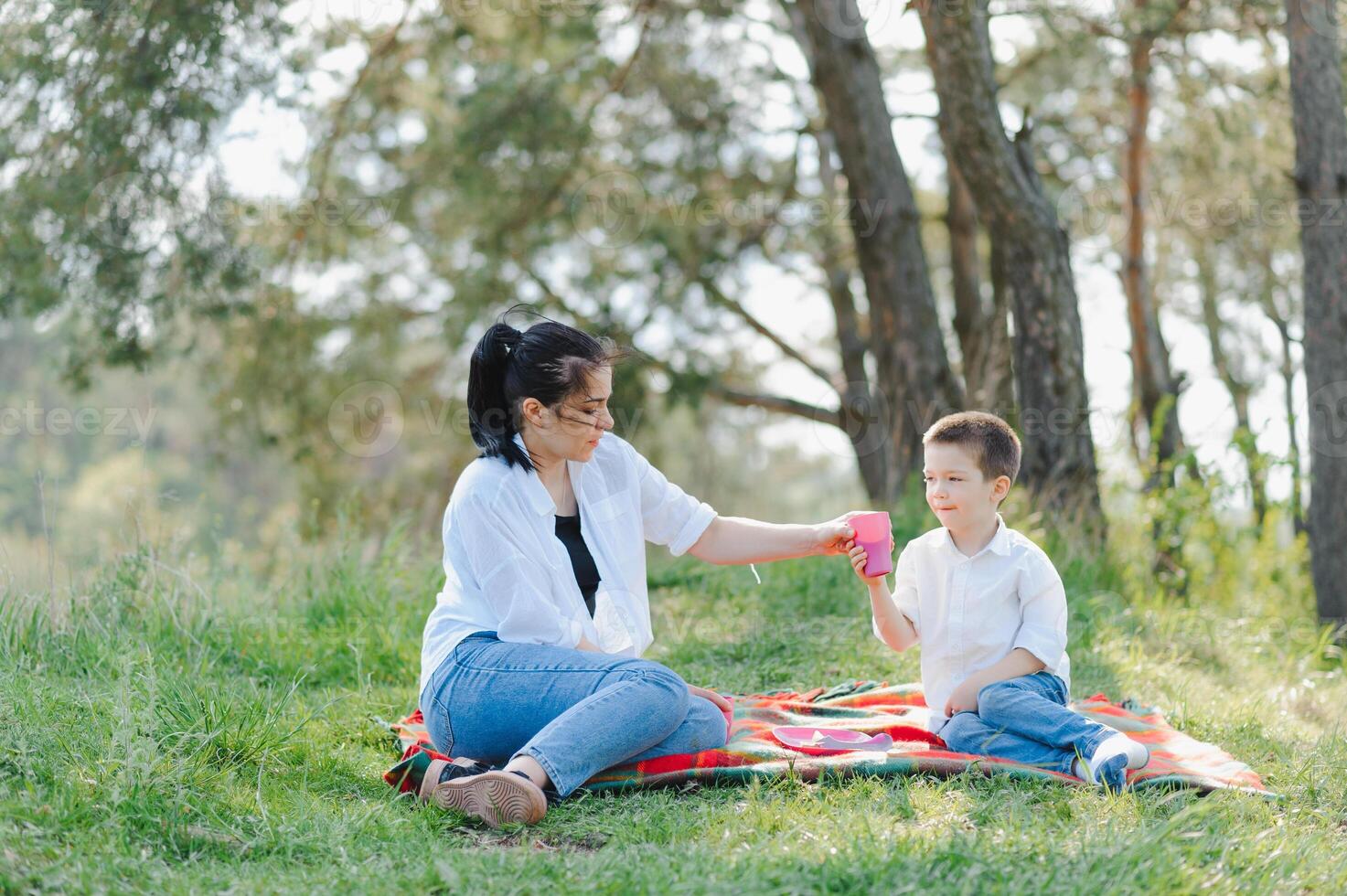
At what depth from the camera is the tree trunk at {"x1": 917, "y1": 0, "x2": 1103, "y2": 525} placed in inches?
253

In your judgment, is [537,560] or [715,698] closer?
[537,560]

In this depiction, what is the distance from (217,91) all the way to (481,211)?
285 cm

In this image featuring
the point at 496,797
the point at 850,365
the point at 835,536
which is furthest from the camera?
the point at 850,365

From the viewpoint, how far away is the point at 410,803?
3.01m

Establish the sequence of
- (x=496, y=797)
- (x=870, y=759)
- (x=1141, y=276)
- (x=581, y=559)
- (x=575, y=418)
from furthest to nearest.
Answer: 1. (x=1141, y=276)
2. (x=581, y=559)
3. (x=575, y=418)
4. (x=870, y=759)
5. (x=496, y=797)

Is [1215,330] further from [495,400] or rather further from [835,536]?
[495,400]

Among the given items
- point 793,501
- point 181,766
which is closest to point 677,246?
point 181,766

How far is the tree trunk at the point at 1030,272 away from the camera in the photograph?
6.42 meters

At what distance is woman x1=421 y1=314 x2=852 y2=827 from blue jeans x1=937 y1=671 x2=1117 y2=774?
0.60 meters

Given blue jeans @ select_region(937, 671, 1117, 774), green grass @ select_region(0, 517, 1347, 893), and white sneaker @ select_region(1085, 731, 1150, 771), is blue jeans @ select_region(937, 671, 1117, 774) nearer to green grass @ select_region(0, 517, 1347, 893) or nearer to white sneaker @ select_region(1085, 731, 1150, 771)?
white sneaker @ select_region(1085, 731, 1150, 771)

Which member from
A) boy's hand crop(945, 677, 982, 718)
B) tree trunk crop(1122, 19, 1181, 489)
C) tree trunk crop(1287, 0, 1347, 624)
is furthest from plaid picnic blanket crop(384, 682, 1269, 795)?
tree trunk crop(1122, 19, 1181, 489)

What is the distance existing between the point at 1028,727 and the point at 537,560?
4.56 ft

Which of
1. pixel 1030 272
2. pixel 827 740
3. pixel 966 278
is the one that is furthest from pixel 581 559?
pixel 966 278

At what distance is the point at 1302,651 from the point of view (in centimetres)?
571
